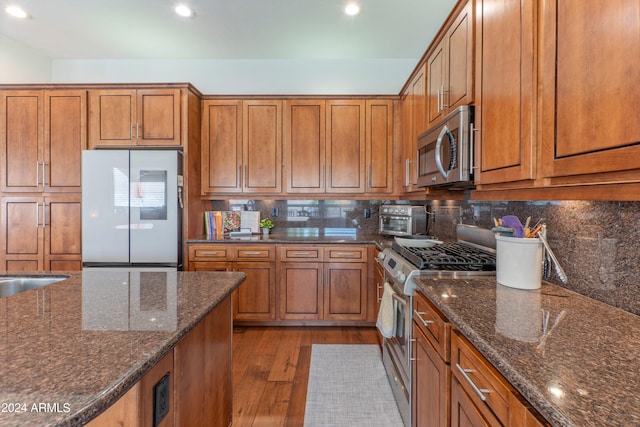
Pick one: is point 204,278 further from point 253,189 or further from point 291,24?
point 291,24

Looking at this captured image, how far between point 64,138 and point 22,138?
0.42m

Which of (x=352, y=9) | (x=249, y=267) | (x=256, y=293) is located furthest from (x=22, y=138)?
(x=352, y=9)

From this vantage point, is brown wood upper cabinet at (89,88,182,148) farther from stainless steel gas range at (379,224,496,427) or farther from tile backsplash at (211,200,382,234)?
stainless steel gas range at (379,224,496,427)

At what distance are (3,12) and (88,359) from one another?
12.3ft

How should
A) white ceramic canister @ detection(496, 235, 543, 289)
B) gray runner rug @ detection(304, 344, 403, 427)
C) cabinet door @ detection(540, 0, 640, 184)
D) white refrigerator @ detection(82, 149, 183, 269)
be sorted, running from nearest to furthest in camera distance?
cabinet door @ detection(540, 0, 640, 184)
white ceramic canister @ detection(496, 235, 543, 289)
gray runner rug @ detection(304, 344, 403, 427)
white refrigerator @ detection(82, 149, 183, 269)

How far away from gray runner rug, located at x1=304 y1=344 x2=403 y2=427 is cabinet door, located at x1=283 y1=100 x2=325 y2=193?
1.63m

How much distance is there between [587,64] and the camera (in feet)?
2.91

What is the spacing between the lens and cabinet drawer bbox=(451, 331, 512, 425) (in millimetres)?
798

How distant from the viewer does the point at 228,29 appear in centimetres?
300

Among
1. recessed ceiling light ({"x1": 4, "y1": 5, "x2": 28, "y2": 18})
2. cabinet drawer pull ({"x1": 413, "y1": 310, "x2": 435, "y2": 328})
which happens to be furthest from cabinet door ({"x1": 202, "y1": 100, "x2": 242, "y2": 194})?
cabinet drawer pull ({"x1": 413, "y1": 310, "x2": 435, "y2": 328})

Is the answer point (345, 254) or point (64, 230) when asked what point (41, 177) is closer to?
point (64, 230)

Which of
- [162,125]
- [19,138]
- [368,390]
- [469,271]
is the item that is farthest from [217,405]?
[19,138]

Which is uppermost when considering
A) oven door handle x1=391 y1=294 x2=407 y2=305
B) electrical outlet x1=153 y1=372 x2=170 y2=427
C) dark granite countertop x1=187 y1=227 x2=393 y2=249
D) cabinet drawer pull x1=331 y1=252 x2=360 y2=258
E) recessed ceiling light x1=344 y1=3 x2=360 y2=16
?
recessed ceiling light x1=344 y1=3 x2=360 y2=16

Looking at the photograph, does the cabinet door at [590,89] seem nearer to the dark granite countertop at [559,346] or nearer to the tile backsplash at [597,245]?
the tile backsplash at [597,245]
